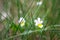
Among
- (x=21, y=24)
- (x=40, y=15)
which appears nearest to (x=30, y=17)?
(x=21, y=24)

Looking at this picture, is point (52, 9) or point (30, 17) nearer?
point (30, 17)

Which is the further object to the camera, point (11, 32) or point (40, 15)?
point (40, 15)

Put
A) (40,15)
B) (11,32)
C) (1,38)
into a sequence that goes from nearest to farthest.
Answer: (1,38) → (11,32) → (40,15)

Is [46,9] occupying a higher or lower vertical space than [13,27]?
higher

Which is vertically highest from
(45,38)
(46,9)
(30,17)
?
(46,9)

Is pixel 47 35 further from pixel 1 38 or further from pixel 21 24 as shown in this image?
pixel 1 38

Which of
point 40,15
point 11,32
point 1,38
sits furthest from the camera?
point 40,15

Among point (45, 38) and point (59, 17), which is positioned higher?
Result: point (59, 17)

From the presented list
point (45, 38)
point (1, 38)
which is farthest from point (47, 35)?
point (1, 38)

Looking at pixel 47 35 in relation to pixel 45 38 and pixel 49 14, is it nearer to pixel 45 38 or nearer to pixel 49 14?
pixel 45 38
